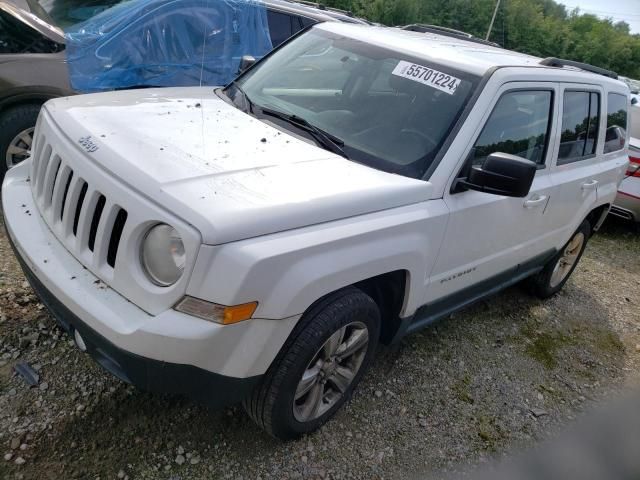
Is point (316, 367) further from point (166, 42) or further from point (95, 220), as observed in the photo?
point (166, 42)

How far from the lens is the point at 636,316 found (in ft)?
15.7

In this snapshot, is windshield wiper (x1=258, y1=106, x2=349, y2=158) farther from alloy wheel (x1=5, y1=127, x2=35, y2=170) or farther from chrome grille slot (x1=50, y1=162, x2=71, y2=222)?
alloy wheel (x1=5, y1=127, x2=35, y2=170)

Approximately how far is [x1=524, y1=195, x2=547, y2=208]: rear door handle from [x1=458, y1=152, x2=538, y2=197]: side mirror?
27.6 inches

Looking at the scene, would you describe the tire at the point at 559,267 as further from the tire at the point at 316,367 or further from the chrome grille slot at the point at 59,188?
the chrome grille slot at the point at 59,188

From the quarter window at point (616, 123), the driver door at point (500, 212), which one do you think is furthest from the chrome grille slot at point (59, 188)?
the quarter window at point (616, 123)

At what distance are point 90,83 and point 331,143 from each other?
11.0ft

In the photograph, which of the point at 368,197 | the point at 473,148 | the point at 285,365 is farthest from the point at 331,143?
the point at 285,365

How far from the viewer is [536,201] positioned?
10.7 feet

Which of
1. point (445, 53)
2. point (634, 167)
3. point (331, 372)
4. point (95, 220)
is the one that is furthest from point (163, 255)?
point (634, 167)

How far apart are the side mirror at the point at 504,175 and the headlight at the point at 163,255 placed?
145 cm

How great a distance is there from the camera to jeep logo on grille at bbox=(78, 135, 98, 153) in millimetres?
2217

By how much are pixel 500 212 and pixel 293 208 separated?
4.78 feet

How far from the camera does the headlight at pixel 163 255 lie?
189 centimetres

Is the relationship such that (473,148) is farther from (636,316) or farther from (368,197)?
(636,316)
